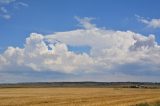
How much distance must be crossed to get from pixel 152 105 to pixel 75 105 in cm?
826

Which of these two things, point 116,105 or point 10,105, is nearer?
point 10,105

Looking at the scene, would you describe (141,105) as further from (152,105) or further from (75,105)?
(75,105)

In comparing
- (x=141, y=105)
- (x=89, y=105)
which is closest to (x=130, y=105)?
(x=141, y=105)

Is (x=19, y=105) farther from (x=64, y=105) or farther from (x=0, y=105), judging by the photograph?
(x=64, y=105)

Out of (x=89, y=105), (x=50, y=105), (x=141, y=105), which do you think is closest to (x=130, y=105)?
(x=141, y=105)

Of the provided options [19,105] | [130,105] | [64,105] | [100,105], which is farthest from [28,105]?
[130,105]

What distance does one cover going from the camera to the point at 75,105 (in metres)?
38.6

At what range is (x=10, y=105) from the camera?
120ft

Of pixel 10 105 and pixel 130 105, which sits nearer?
pixel 10 105

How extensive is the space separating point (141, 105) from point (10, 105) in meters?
12.6

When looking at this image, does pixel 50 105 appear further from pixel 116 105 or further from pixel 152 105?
pixel 152 105

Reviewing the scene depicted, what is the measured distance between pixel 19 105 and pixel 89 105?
645cm

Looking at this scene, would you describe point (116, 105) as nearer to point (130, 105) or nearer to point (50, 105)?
point (130, 105)

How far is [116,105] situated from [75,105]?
407 centimetres
